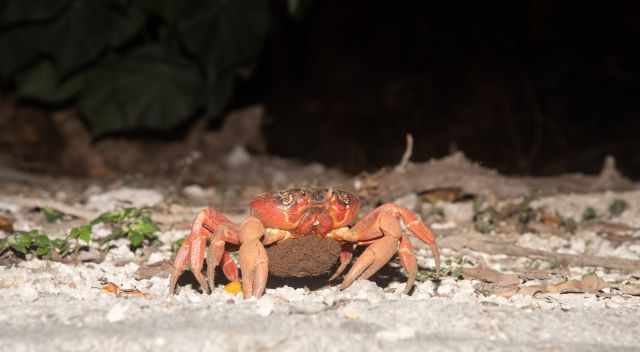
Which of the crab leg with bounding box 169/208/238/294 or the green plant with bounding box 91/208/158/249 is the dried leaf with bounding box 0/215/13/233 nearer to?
the green plant with bounding box 91/208/158/249

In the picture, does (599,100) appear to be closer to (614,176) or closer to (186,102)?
(614,176)

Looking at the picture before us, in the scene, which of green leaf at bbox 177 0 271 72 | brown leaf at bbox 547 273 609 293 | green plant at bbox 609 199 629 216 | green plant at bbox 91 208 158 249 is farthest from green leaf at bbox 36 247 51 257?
green leaf at bbox 177 0 271 72

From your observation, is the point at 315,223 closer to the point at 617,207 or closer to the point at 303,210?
the point at 303,210

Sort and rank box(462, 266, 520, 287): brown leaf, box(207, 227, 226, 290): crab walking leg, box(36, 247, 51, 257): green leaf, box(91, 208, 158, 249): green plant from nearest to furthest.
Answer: box(207, 227, 226, 290): crab walking leg → box(462, 266, 520, 287): brown leaf → box(36, 247, 51, 257): green leaf → box(91, 208, 158, 249): green plant

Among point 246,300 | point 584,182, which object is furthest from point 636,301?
point 584,182

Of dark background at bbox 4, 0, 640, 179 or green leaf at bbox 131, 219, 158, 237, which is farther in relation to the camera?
dark background at bbox 4, 0, 640, 179

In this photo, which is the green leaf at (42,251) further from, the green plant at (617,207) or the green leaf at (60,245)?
the green plant at (617,207)

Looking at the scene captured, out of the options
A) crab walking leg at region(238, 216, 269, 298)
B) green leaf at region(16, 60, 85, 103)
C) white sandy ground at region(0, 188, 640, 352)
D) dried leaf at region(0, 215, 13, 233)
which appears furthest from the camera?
green leaf at region(16, 60, 85, 103)

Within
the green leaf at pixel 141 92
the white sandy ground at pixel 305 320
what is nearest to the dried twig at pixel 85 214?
the white sandy ground at pixel 305 320
